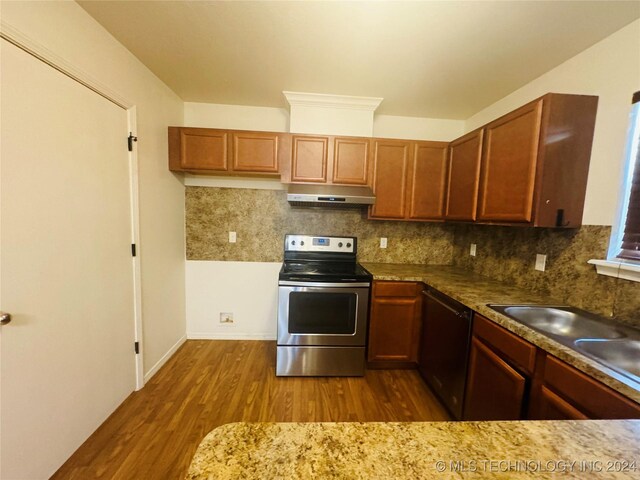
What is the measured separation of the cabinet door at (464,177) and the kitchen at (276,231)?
370 millimetres

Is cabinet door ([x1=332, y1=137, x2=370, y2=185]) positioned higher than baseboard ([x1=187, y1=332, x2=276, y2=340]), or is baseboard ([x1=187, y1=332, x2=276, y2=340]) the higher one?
cabinet door ([x1=332, y1=137, x2=370, y2=185])

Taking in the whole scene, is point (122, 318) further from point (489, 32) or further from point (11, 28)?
point (489, 32)

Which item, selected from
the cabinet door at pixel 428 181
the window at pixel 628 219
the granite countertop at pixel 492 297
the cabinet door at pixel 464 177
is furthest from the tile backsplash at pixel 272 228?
the window at pixel 628 219

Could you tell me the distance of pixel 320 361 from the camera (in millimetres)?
2242

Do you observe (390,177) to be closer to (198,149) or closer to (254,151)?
(254,151)

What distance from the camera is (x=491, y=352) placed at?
56.2 inches

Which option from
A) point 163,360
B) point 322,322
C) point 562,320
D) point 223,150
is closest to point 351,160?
point 223,150

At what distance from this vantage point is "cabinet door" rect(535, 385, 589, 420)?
0.99 metres

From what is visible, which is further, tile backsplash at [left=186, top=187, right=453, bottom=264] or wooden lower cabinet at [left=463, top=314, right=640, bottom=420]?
tile backsplash at [left=186, top=187, right=453, bottom=264]

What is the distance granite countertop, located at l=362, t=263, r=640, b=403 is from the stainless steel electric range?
31 centimetres

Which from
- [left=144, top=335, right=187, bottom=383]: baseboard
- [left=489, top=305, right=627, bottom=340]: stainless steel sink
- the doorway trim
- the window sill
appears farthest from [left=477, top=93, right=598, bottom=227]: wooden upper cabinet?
[left=144, top=335, right=187, bottom=383]: baseboard

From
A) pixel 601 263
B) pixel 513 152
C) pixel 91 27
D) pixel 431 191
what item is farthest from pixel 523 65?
pixel 91 27

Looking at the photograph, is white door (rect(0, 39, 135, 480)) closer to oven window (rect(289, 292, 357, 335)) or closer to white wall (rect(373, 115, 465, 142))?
oven window (rect(289, 292, 357, 335))

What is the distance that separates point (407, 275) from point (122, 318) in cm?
228
